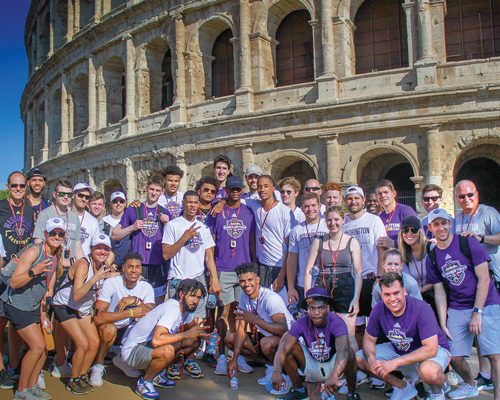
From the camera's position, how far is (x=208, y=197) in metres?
5.84

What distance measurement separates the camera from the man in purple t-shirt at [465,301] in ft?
13.1

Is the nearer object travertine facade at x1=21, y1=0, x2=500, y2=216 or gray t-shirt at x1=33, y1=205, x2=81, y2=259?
gray t-shirt at x1=33, y1=205, x2=81, y2=259

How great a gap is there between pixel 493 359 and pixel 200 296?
10.1 feet

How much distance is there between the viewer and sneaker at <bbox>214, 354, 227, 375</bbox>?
4.79 m

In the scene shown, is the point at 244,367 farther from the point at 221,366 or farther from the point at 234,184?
the point at 234,184

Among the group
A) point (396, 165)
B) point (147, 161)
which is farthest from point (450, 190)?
point (147, 161)

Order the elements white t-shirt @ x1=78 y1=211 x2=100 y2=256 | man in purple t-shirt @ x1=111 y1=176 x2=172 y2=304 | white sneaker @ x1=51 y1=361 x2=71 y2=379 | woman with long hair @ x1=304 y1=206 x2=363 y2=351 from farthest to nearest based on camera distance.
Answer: white t-shirt @ x1=78 y1=211 x2=100 y2=256
man in purple t-shirt @ x1=111 y1=176 x2=172 y2=304
white sneaker @ x1=51 y1=361 x2=71 y2=379
woman with long hair @ x1=304 y1=206 x2=363 y2=351

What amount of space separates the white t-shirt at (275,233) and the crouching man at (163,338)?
116 centimetres

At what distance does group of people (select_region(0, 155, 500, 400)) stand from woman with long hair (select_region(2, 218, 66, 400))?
0.01 m

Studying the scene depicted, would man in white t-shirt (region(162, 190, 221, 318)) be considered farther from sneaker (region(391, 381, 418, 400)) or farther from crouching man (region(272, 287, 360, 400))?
sneaker (region(391, 381, 418, 400))

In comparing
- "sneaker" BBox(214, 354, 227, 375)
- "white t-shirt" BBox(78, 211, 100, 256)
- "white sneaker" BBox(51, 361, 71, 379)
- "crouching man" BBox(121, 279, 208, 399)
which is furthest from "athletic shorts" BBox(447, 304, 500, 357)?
"white t-shirt" BBox(78, 211, 100, 256)

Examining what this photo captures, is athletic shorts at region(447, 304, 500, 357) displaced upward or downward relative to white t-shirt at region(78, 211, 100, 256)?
downward

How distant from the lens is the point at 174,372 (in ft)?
15.4

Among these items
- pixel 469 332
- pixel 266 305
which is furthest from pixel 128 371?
pixel 469 332
